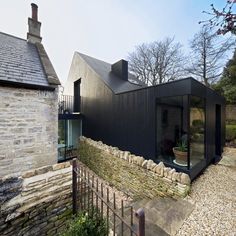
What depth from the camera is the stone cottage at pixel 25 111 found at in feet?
19.1

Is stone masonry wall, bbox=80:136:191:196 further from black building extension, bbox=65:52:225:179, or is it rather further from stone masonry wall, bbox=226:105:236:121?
stone masonry wall, bbox=226:105:236:121

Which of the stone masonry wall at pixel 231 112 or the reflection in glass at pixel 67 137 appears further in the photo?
the stone masonry wall at pixel 231 112

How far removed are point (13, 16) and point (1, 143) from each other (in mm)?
6478

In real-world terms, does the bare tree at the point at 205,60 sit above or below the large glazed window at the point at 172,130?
above

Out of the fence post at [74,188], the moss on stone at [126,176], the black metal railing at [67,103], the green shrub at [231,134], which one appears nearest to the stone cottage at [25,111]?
the moss on stone at [126,176]

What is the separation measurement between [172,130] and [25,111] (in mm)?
5656

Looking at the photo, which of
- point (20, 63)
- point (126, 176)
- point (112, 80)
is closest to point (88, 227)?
point (126, 176)

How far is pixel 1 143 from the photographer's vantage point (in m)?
5.69

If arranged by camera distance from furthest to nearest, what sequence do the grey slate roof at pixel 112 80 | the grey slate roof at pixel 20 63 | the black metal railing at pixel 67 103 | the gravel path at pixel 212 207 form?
the black metal railing at pixel 67 103 < the grey slate roof at pixel 112 80 < the grey slate roof at pixel 20 63 < the gravel path at pixel 212 207

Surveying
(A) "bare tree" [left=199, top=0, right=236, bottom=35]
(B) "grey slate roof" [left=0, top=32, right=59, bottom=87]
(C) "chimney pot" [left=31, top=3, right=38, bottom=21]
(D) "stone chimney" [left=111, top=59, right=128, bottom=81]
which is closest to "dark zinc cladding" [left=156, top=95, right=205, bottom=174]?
(A) "bare tree" [left=199, top=0, right=236, bottom=35]

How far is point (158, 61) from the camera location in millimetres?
20234

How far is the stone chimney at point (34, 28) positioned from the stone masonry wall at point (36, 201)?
343 inches

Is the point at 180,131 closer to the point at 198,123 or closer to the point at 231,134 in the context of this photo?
the point at 198,123

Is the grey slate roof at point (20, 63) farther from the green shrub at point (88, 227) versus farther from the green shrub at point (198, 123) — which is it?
the green shrub at point (198, 123)
